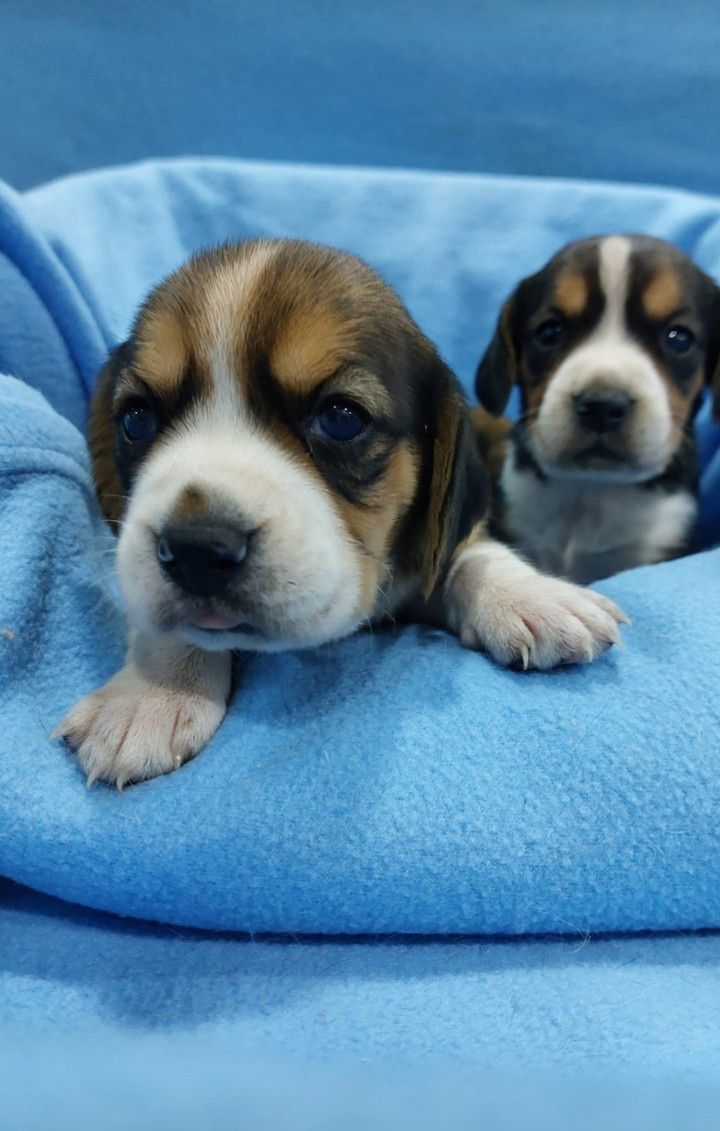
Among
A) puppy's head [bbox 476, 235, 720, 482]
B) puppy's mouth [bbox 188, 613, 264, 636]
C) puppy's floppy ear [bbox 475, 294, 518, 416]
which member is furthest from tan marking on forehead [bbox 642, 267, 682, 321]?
puppy's mouth [bbox 188, 613, 264, 636]

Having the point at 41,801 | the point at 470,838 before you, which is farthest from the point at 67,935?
the point at 470,838

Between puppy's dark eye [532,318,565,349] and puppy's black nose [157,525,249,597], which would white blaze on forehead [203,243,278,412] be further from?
puppy's dark eye [532,318,565,349]

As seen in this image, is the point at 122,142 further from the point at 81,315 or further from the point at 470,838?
the point at 470,838

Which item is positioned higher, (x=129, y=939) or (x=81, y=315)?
(x=81, y=315)

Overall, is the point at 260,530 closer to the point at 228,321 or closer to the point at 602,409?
the point at 228,321

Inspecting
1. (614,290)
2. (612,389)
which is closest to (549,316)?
(614,290)

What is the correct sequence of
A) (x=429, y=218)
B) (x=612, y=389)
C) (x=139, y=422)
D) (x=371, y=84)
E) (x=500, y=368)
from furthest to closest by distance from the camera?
(x=371, y=84), (x=429, y=218), (x=500, y=368), (x=612, y=389), (x=139, y=422)
